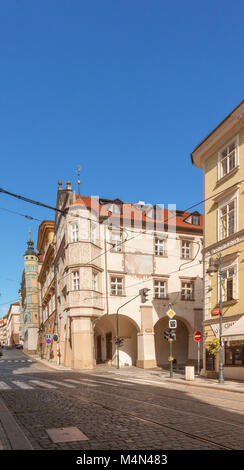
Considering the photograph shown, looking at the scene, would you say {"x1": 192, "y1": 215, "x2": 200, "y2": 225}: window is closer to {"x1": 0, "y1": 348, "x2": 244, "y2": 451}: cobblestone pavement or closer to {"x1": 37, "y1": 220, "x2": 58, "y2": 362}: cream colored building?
{"x1": 37, "y1": 220, "x2": 58, "y2": 362}: cream colored building

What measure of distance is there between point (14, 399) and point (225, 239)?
14976 millimetres

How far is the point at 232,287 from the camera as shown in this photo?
922 inches

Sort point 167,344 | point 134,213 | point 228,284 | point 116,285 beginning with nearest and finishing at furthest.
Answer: point 228,284, point 116,285, point 134,213, point 167,344

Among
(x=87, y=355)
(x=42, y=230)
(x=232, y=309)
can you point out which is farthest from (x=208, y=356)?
(x=42, y=230)

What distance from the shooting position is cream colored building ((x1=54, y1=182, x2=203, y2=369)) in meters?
35.5

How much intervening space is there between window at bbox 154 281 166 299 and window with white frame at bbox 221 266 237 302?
15.0m

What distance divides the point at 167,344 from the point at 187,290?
559cm

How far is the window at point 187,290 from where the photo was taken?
40312 mm

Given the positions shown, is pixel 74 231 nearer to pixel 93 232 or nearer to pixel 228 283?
pixel 93 232

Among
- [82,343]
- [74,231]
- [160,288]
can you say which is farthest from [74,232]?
[160,288]

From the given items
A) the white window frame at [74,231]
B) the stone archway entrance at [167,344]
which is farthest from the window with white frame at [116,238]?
the stone archway entrance at [167,344]

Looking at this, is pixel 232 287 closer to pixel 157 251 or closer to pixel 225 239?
pixel 225 239

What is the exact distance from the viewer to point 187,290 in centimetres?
4069

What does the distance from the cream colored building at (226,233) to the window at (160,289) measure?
12879 mm
